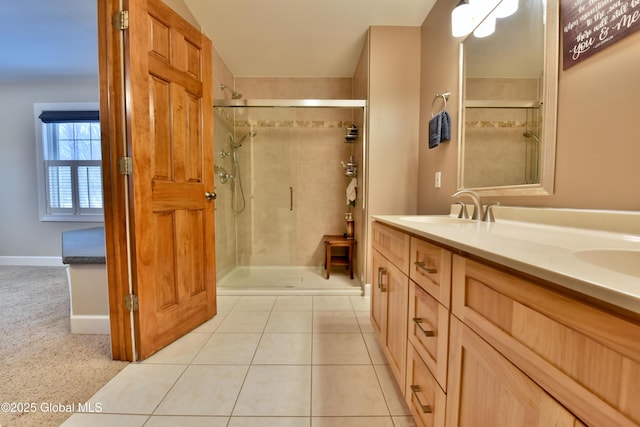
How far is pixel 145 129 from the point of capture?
1377 millimetres

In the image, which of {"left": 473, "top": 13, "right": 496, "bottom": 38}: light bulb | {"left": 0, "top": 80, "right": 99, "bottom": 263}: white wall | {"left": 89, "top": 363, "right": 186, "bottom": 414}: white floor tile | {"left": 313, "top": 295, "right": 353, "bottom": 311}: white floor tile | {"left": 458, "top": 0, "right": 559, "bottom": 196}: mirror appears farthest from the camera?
{"left": 0, "top": 80, "right": 99, "bottom": 263}: white wall

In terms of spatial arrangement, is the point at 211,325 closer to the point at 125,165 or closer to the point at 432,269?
the point at 125,165

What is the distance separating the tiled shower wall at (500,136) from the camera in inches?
42.6

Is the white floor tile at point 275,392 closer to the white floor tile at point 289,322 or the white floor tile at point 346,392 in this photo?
the white floor tile at point 346,392

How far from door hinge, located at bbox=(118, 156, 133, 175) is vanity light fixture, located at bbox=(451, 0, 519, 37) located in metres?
2.10

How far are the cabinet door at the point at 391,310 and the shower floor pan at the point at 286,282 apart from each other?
3.25 feet

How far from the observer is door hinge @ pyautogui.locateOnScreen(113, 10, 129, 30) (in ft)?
4.25

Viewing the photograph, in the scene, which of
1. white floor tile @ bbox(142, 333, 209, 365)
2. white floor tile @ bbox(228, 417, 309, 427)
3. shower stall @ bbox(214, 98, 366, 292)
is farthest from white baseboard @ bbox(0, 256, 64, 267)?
white floor tile @ bbox(228, 417, 309, 427)

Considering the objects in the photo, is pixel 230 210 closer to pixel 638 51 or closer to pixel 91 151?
pixel 91 151

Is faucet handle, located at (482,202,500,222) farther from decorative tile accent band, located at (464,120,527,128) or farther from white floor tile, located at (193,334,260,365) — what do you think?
white floor tile, located at (193,334,260,365)

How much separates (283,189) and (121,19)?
6.33 feet

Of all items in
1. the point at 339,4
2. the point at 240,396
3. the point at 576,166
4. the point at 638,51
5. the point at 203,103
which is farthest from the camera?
the point at 339,4

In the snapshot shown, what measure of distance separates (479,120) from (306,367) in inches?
68.5

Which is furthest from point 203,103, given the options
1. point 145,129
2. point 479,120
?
point 479,120
